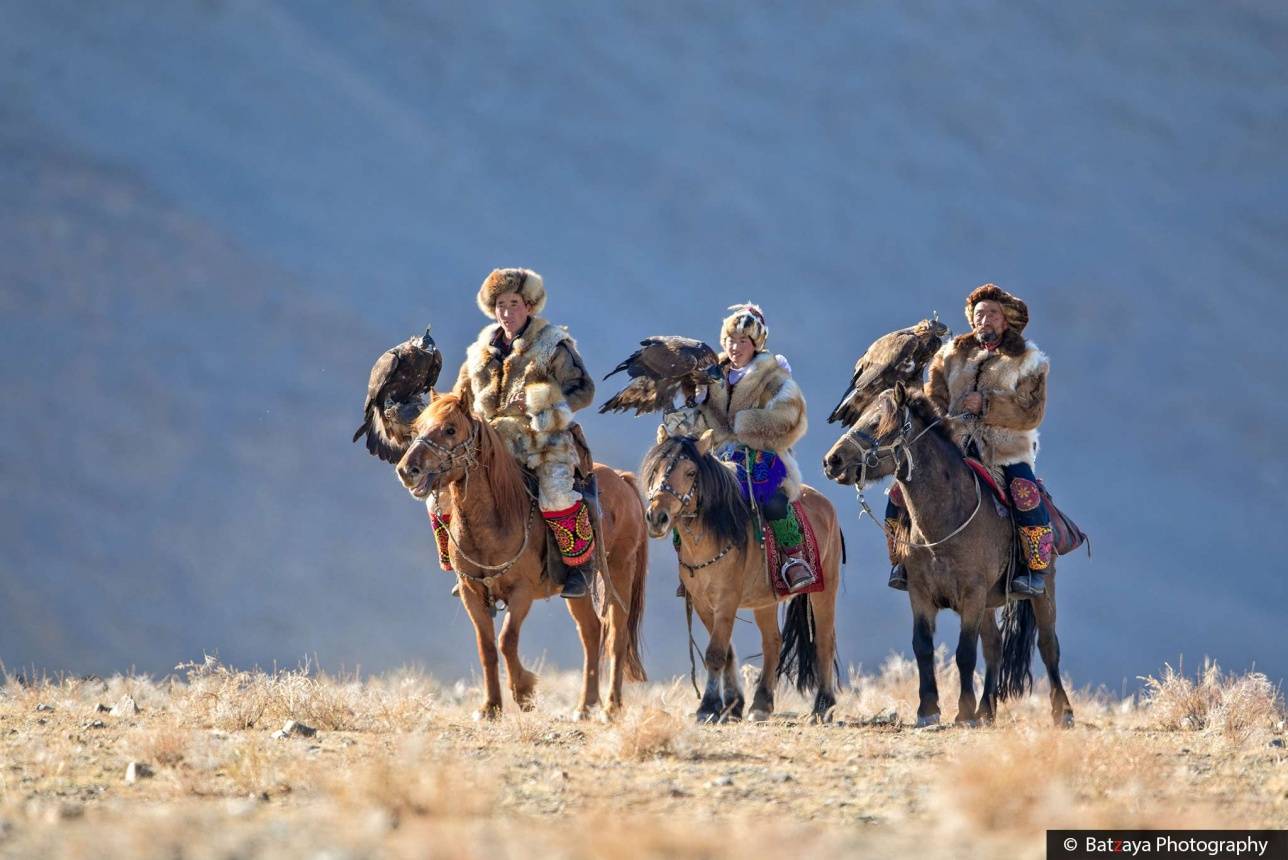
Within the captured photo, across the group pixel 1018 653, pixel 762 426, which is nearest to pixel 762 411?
pixel 762 426

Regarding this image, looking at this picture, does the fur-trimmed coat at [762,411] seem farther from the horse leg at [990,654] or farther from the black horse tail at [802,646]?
the horse leg at [990,654]

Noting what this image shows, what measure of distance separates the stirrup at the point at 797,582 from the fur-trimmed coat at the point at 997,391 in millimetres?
1448

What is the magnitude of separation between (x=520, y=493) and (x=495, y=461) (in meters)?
0.40

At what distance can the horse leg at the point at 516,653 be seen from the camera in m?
10.5

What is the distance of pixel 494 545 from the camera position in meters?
10.5

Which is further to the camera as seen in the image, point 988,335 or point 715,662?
point 988,335

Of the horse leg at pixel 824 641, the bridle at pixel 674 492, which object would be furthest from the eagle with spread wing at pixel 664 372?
the horse leg at pixel 824 641

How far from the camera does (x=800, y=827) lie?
5.93 m

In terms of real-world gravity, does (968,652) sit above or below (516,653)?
above

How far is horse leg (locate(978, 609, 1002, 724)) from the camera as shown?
11188 mm

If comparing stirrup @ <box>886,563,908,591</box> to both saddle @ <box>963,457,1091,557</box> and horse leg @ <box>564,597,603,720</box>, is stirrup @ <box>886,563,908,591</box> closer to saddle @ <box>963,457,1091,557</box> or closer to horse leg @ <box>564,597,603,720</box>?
saddle @ <box>963,457,1091,557</box>

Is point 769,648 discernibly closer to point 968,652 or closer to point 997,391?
point 968,652
